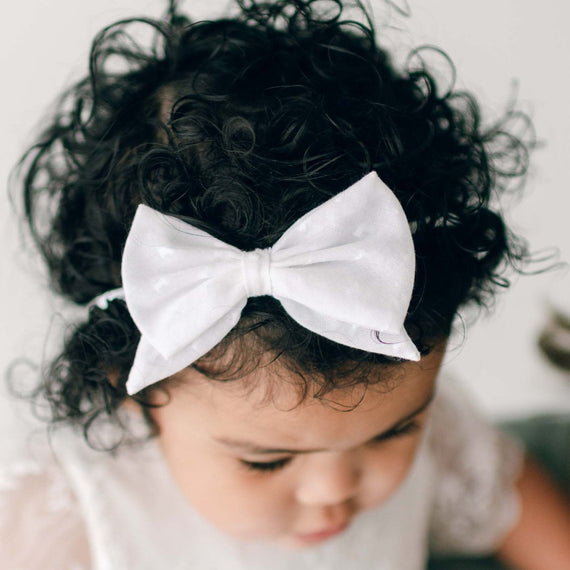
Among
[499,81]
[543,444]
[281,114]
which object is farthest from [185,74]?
[543,444]

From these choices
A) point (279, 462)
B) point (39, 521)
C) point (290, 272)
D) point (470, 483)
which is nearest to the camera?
point (290, 272)

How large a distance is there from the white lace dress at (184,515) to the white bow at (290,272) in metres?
0.32

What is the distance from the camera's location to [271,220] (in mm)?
451

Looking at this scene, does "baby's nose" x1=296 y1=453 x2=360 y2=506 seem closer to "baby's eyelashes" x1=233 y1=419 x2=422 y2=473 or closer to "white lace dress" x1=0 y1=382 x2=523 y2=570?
"baby's eyelashes" x1=233 y1=419 x2=422 y2=473

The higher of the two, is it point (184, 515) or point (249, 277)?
point (249, 277)

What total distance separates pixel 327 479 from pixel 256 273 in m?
0.21

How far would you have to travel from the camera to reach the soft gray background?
791mm

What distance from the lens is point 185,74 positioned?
54 centimetres

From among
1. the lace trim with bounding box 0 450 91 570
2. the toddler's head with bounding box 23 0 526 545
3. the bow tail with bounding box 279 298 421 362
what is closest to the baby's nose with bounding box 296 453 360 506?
the toddler's head with bounding box 23 0 526 545

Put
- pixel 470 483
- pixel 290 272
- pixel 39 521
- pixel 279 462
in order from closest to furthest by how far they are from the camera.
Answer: pixel 290 272 → pixel 279 462 → pixel 39 521 → pixel 470 483

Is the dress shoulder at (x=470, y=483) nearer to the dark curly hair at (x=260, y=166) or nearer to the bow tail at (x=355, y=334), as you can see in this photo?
the dark curly hair at (x=260, y=166)

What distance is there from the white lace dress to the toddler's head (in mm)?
100

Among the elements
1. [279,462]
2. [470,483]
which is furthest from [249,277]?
[470,483]

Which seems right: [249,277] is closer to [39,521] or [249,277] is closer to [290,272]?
[290,272]
